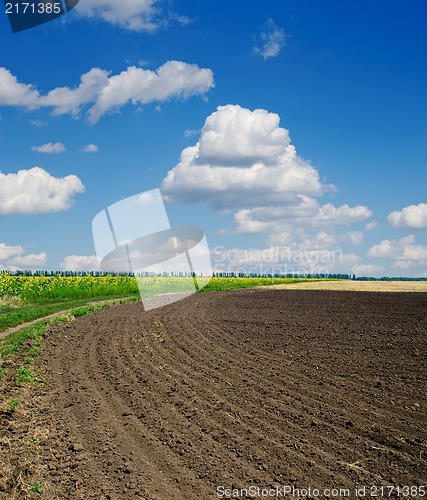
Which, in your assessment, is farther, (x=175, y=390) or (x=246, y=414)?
(x=175, y=390)

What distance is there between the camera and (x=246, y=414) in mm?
7973

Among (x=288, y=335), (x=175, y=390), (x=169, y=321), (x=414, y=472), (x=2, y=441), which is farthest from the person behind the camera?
(x=169, y=321)

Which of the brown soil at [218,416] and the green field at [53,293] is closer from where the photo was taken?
the brown soil at [218,416]

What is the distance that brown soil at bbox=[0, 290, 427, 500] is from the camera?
20.1ft

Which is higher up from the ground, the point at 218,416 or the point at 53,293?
the point at 53,293

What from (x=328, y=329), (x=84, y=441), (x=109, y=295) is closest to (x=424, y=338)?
(x=328, y=329)

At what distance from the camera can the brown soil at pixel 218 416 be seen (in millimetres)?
6129

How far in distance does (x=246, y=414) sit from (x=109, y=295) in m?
27.0

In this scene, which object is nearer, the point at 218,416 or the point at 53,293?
the point at 218,416

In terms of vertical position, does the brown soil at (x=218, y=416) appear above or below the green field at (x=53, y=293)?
below

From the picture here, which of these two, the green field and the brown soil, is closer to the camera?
the brown soil

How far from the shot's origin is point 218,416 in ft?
26.0

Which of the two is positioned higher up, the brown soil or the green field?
the green field

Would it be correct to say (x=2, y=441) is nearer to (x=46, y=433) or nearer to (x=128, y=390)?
(x=46, y=433)
